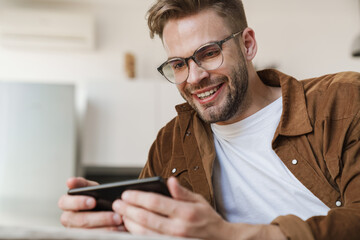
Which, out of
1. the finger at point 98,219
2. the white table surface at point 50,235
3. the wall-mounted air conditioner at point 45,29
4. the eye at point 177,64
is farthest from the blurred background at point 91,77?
the white table surface at point 50,235

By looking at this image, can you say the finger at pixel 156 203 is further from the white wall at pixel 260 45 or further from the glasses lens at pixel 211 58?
the white wall at pixel 260 45

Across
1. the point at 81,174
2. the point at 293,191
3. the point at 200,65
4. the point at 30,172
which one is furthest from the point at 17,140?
the point at 293,191

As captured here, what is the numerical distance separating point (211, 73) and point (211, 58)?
0.17 ft

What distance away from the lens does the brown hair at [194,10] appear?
4.99 ft

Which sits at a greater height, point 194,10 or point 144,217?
point 194,10

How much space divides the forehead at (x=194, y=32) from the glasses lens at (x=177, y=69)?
1.0 inches

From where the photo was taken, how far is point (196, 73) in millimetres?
1460

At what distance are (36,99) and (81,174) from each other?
704 mm

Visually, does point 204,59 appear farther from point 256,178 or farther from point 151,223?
point 151,223

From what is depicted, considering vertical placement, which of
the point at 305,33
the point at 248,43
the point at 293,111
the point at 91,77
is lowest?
the point at 293,111

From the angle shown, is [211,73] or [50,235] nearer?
[50,235]

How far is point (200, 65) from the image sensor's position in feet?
4.81

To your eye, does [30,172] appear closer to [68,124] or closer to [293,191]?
[68,124]

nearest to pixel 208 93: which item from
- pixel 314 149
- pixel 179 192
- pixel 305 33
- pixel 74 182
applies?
pixel 314 149
